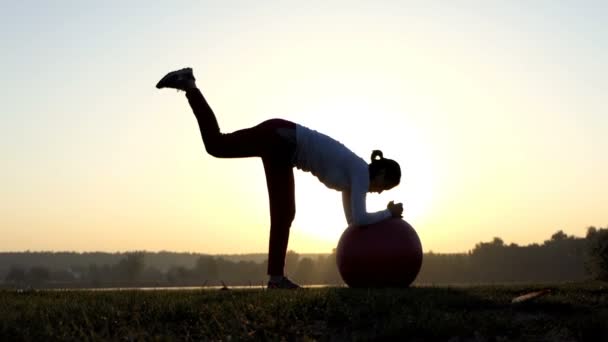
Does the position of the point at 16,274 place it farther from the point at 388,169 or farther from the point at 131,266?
the point at 388,169

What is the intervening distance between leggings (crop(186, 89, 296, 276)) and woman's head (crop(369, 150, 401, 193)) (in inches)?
46.2

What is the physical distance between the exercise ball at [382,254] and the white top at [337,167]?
0.18 metres

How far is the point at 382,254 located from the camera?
11289 millimetres

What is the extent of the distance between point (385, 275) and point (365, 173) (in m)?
1.42

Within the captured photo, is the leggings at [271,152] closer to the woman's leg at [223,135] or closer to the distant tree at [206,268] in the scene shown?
the woman's leg at [223,135]

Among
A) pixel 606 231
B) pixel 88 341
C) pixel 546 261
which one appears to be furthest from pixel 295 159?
pixel 546 261

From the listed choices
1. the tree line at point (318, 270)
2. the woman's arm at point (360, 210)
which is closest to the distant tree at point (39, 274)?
the tree line at point (318, 270)

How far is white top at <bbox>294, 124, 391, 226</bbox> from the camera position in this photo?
11.3m

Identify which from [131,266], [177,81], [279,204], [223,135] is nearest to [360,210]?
[279,204]

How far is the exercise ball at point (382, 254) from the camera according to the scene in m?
11.3

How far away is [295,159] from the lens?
11.9 m

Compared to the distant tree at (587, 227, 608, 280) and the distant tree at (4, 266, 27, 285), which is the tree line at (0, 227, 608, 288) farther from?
the distant tree at (587, 227, 608, 280)

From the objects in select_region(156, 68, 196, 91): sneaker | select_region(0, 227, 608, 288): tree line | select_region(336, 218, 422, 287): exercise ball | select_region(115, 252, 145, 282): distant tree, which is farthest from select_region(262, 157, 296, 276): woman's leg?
select_region(115, 252, 145, 282): distant tree

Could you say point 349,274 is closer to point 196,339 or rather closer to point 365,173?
point 365,173
